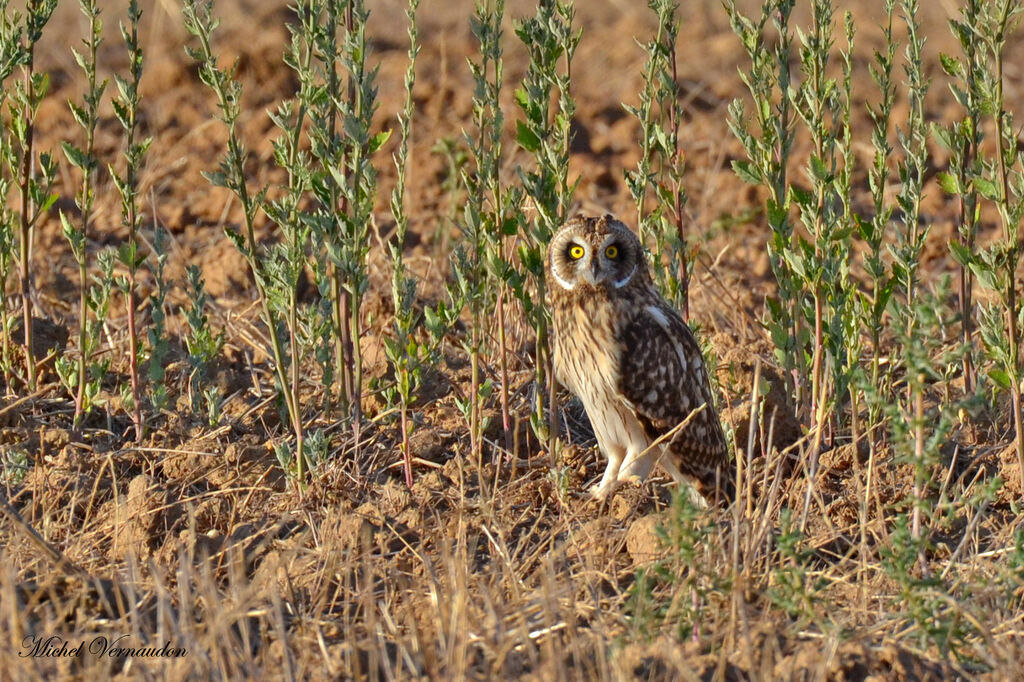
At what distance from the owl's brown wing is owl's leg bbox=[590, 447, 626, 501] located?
0.65 feet

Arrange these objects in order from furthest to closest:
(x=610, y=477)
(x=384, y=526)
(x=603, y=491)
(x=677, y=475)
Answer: (x=677, y=475), (x=610, y=477), (x=603, y=491), (x=384, y=526)

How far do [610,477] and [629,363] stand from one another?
0.52 m

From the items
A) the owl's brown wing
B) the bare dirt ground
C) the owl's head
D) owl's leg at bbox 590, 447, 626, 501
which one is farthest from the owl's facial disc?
owl's leg at bbox 590, 447, 626, 501

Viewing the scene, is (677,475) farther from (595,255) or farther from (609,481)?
(595,255)

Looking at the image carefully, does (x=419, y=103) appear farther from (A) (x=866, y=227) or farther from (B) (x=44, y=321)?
(A) (x=866, y=227)

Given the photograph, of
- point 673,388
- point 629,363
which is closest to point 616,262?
point 629,363

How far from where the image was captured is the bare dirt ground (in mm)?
3902

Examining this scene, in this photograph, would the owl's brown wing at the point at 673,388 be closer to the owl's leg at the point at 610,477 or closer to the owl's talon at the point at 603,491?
the owl's leg at the point at 610,477

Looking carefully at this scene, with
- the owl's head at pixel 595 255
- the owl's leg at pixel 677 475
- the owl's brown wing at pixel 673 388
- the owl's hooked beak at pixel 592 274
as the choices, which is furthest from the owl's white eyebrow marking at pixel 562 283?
the owl's leg at pixel 677 475

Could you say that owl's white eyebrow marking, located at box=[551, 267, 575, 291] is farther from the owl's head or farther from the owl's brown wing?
the owl's brown wing

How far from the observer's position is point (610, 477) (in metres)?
5.63

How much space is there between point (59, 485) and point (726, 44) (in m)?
7.42

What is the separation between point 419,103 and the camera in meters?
9.77

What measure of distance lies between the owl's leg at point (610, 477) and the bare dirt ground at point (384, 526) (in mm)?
91
